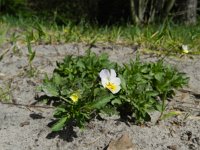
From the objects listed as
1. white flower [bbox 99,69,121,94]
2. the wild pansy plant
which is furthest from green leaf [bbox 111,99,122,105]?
white flower [bbox 99,69,121,94]

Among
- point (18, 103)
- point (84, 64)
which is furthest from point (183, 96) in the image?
point (18, 103)

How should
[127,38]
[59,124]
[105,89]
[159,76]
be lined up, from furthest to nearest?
[127,38] → [159,76] → [105,89] → [59,124]

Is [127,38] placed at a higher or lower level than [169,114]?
higher

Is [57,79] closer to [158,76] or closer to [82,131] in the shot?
[82,131]

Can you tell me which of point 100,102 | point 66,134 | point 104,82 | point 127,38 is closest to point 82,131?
point 66,134

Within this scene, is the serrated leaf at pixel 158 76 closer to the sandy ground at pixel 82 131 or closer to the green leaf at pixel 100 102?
the sandy ground at pixel 82 131

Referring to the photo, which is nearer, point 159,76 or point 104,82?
point 104,82

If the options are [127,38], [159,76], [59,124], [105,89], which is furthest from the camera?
[127,38]

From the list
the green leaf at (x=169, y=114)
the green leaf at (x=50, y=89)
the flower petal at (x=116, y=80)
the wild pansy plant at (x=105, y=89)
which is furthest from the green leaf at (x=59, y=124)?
the green leaf at (x=169, y=114)
